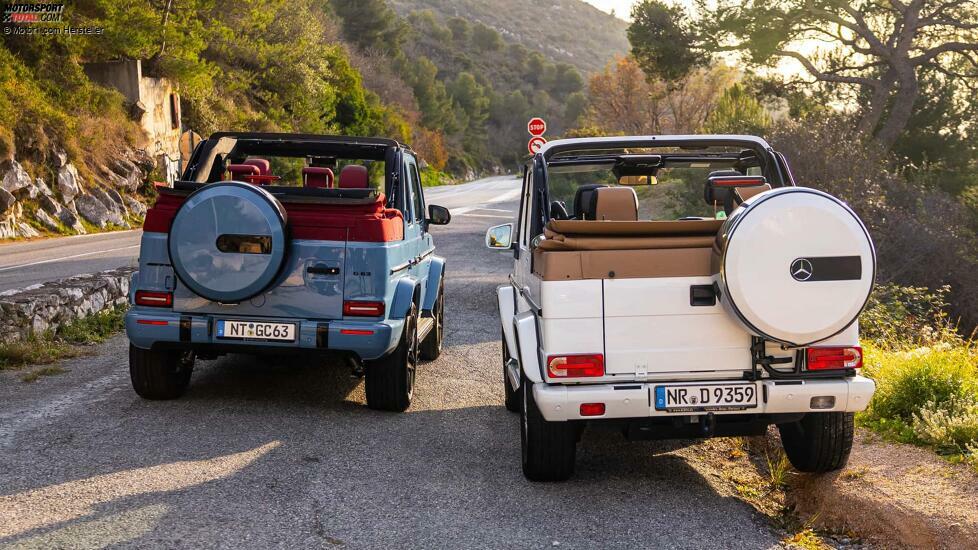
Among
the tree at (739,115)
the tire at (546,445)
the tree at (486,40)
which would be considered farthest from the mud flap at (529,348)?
the tree at (486,40)

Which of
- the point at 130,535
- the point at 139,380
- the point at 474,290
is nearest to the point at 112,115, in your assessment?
the point at 474,290

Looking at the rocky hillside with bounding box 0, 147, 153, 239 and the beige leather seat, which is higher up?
the beige leather seat

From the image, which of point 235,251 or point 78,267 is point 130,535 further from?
point 78,267

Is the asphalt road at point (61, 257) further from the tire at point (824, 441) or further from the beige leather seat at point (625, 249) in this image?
the tire at point (824, 441)

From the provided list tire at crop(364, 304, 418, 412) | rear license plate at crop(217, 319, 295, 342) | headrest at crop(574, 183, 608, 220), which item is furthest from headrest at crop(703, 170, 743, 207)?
rear license plate at crop(217, 319, 295, 342)

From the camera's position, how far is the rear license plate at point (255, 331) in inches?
242

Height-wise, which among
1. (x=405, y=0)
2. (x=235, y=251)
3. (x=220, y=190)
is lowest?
(x=235, y=251)

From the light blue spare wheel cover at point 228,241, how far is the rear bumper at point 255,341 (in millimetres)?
327

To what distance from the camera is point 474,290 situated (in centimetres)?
1445

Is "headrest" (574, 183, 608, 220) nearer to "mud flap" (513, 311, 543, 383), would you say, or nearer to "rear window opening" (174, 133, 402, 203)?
"mud flap" (513, 311, 543, 383)

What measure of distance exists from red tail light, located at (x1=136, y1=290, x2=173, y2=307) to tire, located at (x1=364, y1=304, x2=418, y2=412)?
1.47 m

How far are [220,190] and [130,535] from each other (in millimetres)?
2562

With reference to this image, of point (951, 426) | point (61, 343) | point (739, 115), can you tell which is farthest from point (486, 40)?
point (951, 426)

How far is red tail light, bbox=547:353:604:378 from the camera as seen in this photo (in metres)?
4.57
